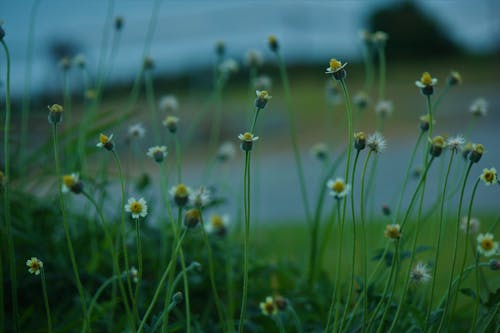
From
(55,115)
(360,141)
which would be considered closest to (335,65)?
(360,141)

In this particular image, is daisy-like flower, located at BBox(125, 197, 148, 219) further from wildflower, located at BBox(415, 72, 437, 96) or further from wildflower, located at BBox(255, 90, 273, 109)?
wildflower, located at BBox(415, 72, 437, 96)

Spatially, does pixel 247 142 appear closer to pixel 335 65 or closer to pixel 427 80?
pixel 335 65

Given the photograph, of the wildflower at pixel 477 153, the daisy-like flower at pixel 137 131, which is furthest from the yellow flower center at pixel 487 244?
the daisy-like flower at pixel 137 131

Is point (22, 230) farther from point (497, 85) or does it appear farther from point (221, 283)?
point (497, 85)

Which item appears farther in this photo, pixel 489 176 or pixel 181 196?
pixel 489 176

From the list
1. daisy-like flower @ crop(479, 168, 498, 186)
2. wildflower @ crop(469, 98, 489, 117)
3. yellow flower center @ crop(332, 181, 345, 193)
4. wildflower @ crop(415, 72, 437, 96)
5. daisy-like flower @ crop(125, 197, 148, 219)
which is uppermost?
wildflower @ crop(415, 72, 437, 96)

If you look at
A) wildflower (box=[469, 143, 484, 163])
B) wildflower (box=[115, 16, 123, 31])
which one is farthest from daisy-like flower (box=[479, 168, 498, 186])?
wildflower (box=[115, 16, 123, 31])

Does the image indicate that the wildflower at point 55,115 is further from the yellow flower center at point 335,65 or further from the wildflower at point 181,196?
the yellow flower center at point 335,65
